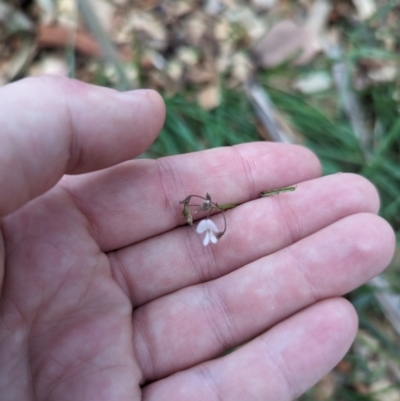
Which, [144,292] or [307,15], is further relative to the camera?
[307,15]

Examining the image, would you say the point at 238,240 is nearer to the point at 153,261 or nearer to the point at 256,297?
the point at 256,297

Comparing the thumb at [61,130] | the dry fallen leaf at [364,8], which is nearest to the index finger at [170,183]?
the thumb at [61,130]

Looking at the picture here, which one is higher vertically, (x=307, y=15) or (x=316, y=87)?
(x=307, y=15)

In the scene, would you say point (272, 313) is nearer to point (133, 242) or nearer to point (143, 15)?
point (133, 242)

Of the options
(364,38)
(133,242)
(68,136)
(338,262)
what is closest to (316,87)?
(364,38)

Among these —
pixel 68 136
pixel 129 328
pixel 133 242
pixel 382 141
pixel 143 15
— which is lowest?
pixel 382 141

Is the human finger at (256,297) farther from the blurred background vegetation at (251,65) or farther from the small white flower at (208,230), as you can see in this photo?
the blurred background vegetation at (251,65)

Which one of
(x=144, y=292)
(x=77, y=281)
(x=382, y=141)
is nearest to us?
(x=77, y=281)
